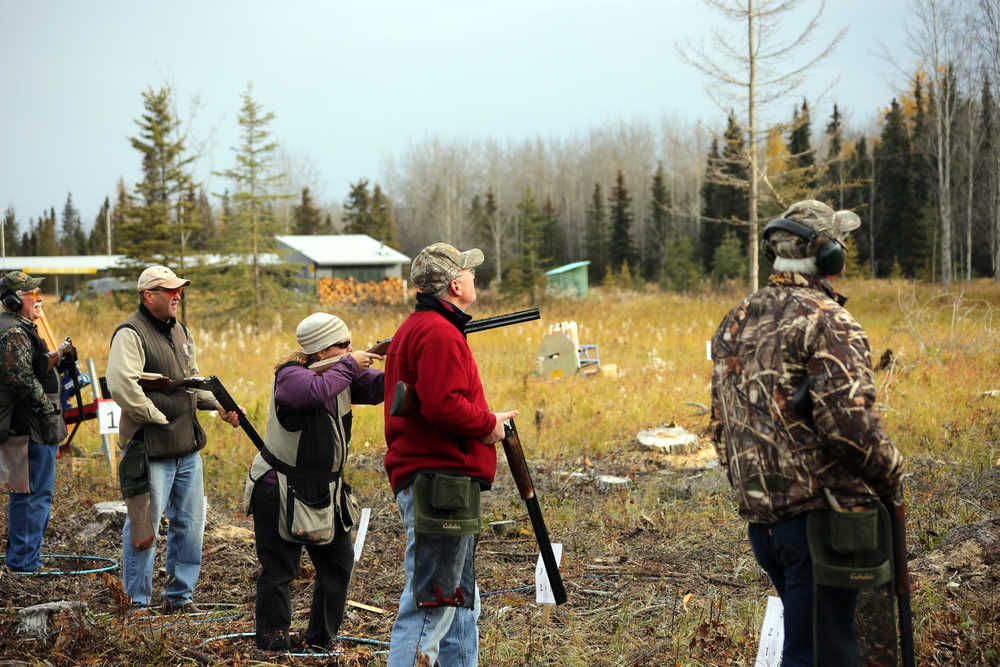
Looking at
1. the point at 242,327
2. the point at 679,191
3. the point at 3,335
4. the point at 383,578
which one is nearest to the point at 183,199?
the point at 242,327

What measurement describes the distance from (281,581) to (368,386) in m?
1.11

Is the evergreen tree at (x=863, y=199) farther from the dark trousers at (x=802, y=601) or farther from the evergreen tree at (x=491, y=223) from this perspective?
the dark trousers at (x=802, y=601)

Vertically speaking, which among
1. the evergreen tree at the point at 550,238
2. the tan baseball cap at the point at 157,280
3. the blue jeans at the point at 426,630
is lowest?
the blue jeans at the point at 426,630

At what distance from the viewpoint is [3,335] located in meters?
5.52

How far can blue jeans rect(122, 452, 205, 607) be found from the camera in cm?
480

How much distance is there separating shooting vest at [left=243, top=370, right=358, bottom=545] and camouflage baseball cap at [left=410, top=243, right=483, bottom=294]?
1.11 m

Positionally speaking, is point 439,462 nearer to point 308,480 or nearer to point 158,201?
point 308,480

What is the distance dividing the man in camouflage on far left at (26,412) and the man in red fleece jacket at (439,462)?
3.74 m

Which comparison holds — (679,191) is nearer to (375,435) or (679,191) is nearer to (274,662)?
(375,435)

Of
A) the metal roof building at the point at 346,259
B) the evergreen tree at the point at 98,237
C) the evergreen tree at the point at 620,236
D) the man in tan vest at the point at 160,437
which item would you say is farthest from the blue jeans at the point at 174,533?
the evergreen tree at the point at 98,237

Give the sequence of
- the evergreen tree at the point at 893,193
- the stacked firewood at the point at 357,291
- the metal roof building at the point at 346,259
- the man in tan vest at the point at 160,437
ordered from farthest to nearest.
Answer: the metal roof building at the point at 346,259 → the evergreen tree at the point at 893,193 → the stacked firewood at the point at 357,291 → the man in tan vest at the point at 160,437

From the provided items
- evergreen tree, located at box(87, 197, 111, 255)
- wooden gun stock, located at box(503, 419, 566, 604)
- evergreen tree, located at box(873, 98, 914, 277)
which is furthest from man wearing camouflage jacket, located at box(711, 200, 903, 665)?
evergreen tree, located at box(87, 197, 111, 255)

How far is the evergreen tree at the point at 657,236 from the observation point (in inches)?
2222

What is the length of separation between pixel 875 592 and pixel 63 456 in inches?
364
